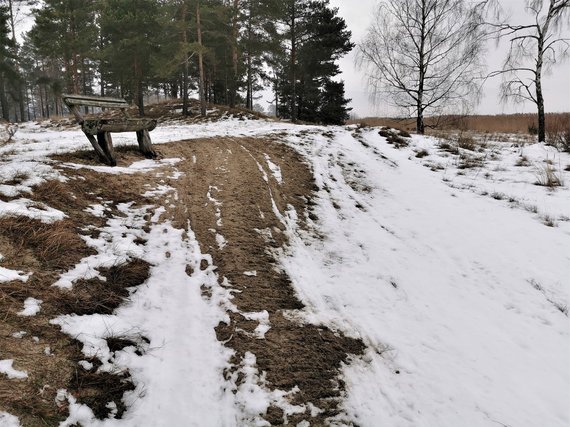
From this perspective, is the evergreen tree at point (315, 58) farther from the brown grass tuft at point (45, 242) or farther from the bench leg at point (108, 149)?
the brown grass tuft at point (45, 242)

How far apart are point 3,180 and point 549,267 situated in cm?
641

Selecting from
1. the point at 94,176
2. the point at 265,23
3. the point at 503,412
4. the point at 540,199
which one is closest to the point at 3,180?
the point at 94,176

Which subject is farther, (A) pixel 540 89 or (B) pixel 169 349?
(A) pixel 540 89

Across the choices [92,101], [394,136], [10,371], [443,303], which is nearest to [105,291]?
[10,371]

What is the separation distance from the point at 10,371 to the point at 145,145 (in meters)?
5.88

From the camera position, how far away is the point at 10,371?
1920 mm

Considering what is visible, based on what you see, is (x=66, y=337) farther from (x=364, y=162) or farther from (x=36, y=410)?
(x=364, y=162)

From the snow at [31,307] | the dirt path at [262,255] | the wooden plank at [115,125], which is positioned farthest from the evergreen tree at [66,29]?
the snow at [31,307]

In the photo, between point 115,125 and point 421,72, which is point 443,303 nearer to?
point 115,125

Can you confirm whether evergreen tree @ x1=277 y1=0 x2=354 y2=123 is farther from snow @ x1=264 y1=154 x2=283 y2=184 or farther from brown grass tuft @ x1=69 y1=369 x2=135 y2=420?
brown grass tuft @ x1=69 y1=369 x2=135 y2=420

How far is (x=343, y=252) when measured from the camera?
13.4 feet

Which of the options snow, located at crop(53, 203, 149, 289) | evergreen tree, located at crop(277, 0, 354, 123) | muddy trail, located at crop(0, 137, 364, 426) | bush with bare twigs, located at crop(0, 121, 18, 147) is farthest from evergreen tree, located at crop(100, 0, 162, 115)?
snow, located at crop(53, 203, 149, 289)

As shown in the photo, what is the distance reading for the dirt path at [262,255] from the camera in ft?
7.83

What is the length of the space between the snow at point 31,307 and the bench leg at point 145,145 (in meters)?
5.15
